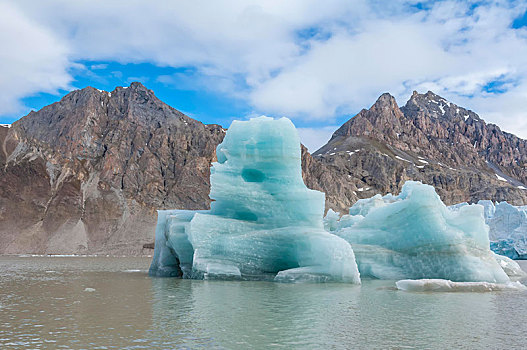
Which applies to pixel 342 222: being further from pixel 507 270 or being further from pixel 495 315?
pixel 495 315

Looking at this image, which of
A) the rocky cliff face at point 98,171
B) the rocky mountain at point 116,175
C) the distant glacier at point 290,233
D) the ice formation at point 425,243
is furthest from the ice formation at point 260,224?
the rocky cliff face at point 98,171

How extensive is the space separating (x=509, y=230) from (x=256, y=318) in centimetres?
6425

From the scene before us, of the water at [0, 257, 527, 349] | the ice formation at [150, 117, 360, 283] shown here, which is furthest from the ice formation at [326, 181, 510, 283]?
the ice formation at [150, 117, 360, 283]

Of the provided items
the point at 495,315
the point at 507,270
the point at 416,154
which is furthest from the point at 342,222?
the point at 416,154

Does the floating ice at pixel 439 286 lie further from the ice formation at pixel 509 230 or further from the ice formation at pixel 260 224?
the ice formation at pixel 509 230

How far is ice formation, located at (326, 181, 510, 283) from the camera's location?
22.5 m

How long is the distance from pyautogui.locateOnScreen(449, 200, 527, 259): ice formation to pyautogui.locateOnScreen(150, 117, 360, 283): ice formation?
45531mm

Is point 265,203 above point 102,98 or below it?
below

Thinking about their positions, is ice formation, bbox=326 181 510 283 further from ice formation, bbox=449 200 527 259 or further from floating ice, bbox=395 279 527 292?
ice formation, bbox=449 200 527 259

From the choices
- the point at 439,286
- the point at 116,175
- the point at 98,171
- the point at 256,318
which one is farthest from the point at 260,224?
the point at 98,171

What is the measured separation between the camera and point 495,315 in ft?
44.4

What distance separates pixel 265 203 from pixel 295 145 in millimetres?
3391

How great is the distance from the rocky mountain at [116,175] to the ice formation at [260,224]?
69.0 metres

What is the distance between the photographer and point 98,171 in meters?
114
